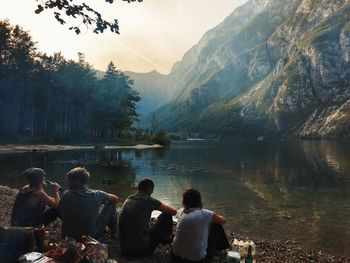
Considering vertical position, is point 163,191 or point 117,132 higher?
point 117,132

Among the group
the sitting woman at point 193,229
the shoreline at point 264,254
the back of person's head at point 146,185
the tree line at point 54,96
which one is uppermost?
the tree line at point 54,96

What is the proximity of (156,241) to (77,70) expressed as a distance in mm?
107162

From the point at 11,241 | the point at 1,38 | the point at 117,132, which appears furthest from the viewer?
the point at 117,132

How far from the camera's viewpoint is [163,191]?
33969 millimetres

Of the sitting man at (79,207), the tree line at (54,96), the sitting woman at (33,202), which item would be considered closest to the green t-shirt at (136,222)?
the sitting man at (79,207)

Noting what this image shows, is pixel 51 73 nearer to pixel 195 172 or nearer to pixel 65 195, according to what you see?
pixel 195 172

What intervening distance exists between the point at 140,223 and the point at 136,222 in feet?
0.38

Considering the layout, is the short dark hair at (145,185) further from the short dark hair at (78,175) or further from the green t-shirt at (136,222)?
the short dark hair at (78,175)

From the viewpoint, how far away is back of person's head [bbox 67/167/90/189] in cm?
1086

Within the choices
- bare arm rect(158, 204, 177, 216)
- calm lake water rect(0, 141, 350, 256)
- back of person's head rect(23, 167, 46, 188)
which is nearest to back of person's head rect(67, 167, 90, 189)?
back of person's head rect(23, 167, 46, 188)

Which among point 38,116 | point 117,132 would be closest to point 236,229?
point 38,116

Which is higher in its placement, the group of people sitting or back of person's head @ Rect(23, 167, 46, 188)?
back of person's head @ Rect(23, 167, 46, 188)

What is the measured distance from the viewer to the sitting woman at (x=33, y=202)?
37.8 ft

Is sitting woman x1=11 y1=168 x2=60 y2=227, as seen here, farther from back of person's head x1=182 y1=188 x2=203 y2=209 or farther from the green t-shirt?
back of person's head x1=182 y1=188 x2=203 y2=209
